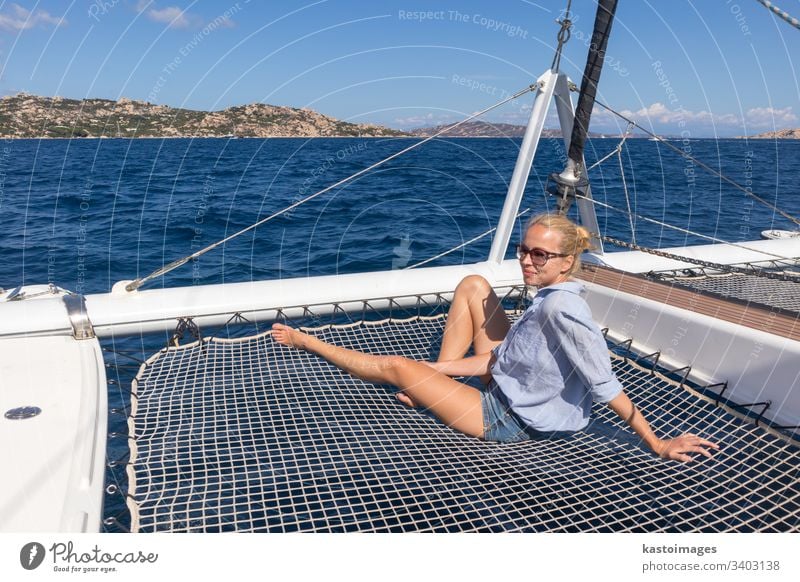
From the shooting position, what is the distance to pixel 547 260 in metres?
2.51

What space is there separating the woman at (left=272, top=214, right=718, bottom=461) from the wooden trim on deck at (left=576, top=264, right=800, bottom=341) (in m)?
0.91

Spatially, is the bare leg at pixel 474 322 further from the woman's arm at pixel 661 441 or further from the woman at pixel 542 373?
the woman's arm at pixel 661 441

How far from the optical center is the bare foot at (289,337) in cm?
362

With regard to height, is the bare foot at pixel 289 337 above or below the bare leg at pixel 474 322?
below

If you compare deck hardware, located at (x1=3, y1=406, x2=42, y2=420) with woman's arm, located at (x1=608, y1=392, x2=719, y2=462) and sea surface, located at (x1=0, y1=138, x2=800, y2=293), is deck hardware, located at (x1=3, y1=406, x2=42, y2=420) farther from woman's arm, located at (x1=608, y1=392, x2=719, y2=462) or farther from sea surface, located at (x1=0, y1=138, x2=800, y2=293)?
sea surface, located at (x1=0, y1=138, x2=800, y2=293)

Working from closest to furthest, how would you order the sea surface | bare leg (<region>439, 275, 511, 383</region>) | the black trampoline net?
1. the black trampoline net
2. bare leg (<region>439, 275, 511, 383</region>)
3. the sea surface

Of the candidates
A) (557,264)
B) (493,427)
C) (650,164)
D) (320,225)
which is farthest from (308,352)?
(650,164)

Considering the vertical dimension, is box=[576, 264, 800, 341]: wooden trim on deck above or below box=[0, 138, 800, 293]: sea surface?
above

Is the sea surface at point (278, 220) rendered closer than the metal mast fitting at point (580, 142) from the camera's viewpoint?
No

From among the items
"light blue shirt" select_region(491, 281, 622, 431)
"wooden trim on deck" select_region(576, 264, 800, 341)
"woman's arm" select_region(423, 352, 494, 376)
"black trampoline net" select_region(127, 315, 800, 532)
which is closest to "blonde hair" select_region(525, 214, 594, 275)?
"light blue shirt" select_region(491, 281, 622, 431)

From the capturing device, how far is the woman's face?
98.5 inches

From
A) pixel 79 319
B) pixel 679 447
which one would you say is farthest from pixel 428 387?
pixel 79 319

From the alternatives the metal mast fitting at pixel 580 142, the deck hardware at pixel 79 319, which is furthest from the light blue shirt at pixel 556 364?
the deck hardware at pixel 79 319

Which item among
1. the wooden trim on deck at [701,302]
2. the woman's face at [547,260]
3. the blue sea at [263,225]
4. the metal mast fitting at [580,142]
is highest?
the metal mast fitting at [580,142]
